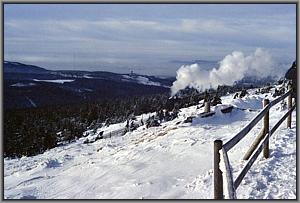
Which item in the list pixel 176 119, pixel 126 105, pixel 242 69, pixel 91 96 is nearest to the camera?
pixel 242 69

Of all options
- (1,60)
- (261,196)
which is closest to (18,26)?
(1,60)

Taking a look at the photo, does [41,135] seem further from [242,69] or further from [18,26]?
[242,69]

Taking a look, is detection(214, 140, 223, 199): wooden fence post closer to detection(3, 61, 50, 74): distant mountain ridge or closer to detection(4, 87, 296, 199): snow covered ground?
detection(4, 87, 296, 199): snow covered ground

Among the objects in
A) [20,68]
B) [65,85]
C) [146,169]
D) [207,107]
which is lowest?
[146,169]

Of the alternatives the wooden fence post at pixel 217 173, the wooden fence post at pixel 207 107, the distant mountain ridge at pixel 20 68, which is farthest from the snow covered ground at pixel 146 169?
the distant mountain ridge at pixel 20 68

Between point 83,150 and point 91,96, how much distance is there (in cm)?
147

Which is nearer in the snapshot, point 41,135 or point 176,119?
point 41,135

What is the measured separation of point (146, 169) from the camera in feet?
20.2

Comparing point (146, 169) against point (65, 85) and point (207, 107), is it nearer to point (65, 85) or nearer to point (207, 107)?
point (65, 85)

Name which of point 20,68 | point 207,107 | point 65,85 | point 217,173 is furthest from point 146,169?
point 207,107

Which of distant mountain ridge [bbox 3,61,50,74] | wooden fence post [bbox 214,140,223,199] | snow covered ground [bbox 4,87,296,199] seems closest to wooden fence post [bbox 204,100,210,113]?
snow covered ground [bbox 4,87,296,199]

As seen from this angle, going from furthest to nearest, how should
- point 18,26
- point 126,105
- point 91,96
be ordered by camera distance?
point 126,105, point 91,96, point 18,26

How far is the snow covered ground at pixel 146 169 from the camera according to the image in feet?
16.3

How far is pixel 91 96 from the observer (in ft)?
19.1
